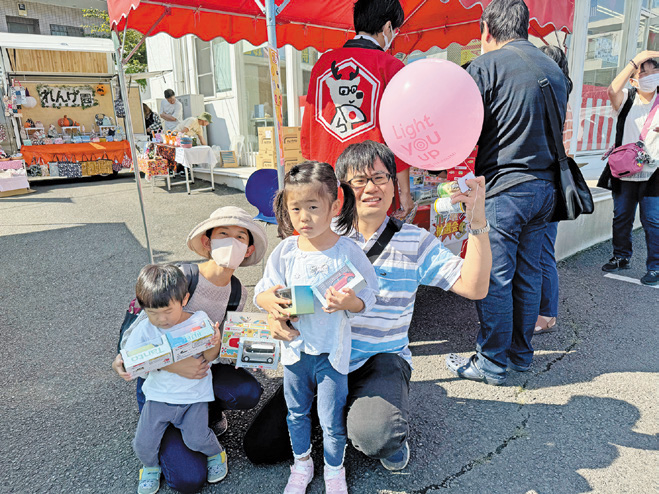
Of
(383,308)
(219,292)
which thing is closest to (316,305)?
(383,308)

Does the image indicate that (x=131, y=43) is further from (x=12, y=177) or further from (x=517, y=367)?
(x=517, y=367)

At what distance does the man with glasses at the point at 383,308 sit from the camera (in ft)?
5.45

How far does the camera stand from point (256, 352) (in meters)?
1.88

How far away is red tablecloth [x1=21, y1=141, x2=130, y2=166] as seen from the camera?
33.0 ft

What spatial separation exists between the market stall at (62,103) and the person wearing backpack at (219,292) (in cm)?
1024

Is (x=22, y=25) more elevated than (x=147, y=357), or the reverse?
(x=22, y=25)

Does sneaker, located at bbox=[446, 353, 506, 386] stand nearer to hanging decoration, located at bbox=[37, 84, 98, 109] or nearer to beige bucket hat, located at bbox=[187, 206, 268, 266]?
beige bucket hat, located at bbox=[187, 206, 268, 266]

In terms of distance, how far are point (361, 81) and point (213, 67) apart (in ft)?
33.2

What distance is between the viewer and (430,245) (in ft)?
6.10

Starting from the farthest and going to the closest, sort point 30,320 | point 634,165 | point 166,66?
point 166,66
point 634,165
point 30,320

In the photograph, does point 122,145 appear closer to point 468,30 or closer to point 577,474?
point 468,30

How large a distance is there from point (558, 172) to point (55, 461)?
2917 millimetres

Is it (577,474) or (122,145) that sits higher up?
(122,145)

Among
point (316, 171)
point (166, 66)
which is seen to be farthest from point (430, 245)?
point (166, 66)
